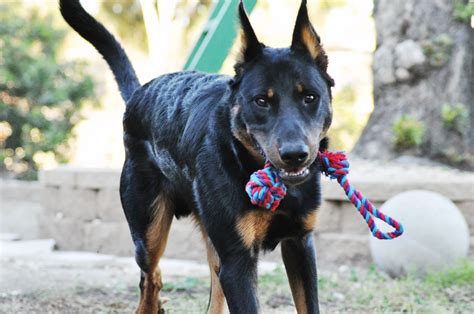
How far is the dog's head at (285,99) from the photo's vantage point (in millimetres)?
3314

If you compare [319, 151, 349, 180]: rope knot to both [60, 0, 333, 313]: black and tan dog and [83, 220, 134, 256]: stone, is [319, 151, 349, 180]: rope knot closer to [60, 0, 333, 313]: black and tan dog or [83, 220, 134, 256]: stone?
[60, 0, 333, 313]: black and tan dog

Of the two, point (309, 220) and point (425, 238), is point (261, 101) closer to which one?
point (309, 220)

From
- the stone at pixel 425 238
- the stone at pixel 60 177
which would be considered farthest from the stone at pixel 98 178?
the stone at pixel 425 238

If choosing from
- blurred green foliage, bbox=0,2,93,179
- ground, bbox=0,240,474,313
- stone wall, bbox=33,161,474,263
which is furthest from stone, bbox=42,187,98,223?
blurred green foliage, bbox=0,2,93,179

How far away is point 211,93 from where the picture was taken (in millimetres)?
4129

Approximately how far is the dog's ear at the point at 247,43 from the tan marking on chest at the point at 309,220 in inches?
30.8

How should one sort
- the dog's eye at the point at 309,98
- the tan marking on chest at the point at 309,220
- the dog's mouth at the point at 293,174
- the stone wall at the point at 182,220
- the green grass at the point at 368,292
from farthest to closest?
the stone wall at the point at 182,220
the green grass at the point at 368,292
the tan marking on chest at the point at 309,220
the dog's eye at the point at 309,98
the dog's mouth at the point at 293,174

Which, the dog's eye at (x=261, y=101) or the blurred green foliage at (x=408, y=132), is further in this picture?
the blurred green foliage at (x=408, y=132)

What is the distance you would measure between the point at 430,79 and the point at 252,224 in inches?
230

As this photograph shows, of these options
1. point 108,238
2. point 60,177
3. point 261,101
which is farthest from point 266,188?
point 60,177

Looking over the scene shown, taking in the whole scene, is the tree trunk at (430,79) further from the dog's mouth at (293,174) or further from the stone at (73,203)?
the dog's mouth at (293,174)

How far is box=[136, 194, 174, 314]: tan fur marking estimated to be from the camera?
4750 millimetres

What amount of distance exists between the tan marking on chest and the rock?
18.1ft

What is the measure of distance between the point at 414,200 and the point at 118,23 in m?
16.0
